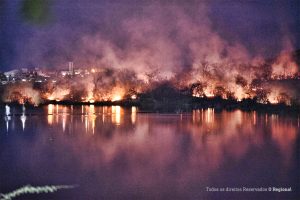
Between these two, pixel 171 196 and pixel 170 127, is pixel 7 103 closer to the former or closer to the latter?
pixel 170 127

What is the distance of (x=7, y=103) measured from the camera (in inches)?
593

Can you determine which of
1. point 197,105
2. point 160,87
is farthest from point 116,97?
point 197,105

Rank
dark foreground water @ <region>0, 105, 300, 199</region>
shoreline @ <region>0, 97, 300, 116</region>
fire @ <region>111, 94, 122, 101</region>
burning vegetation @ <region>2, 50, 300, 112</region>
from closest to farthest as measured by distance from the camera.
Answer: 1. dark foreground water @ <region>0, 105, 300, 199</region>
2. shoreline @ <region>0, 97, 300, 116</region>
3. burning vegetation @ <region>2, 50, 300, 112</region>
4. fire @ <region>111, 94, 122, 101</region>

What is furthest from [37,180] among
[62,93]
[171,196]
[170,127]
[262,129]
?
[62,93]

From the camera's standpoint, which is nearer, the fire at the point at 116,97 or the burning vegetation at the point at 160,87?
the burning vegetation at the point at 160,87

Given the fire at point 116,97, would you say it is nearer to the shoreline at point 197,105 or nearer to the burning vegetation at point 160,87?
the burning vegetation at point 160,87

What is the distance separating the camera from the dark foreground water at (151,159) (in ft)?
15.7

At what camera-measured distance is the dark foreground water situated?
15.7 ft

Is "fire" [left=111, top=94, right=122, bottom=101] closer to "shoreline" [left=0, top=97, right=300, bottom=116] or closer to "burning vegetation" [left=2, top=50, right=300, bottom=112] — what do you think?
"burning vegetation" [left=2, top=50, right=300, bottom=112]

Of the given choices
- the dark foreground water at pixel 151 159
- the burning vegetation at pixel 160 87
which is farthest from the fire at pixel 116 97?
the dark foreground water at pixel 151 159

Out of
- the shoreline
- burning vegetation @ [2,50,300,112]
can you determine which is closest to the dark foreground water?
the shoreline

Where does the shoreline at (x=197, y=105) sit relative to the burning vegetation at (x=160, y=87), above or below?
below

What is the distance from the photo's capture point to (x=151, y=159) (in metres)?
6.01

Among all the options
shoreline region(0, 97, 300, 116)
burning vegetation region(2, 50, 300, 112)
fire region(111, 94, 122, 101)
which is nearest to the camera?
shoreline region(0, 97, 300, 116)
